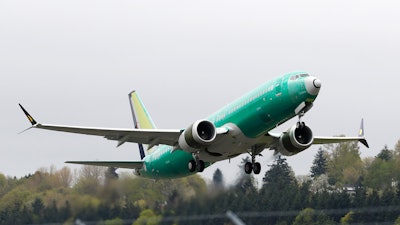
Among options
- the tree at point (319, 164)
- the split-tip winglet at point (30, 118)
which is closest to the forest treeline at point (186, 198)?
the split-tip winglet at point (30, 118)

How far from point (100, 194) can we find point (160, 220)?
11.8 metres

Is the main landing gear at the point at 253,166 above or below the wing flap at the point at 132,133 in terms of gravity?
below

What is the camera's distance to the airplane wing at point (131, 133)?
44259 millimetres

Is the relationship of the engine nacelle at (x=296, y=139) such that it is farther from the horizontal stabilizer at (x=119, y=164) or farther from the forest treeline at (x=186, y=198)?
the horizontal stabilizer at (x=119, y=164)

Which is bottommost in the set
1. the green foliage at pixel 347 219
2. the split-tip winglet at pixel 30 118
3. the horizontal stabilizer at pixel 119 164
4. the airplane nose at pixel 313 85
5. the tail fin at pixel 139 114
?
the green foliage at pixel 347 219

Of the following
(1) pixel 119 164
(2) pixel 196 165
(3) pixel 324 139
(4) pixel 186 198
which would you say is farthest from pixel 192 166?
(4) pixel 186 198

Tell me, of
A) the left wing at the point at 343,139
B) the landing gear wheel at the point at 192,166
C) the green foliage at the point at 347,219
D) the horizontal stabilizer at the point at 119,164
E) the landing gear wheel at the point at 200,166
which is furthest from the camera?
the left wing at the point at 343,139

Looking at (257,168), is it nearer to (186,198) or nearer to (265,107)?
(265,107)

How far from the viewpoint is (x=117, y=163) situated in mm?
50094

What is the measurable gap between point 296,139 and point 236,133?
11.2 ft

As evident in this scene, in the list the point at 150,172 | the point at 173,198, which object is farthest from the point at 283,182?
the point at 173,198

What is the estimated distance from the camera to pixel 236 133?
43.1 meters

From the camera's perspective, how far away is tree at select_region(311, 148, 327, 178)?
5805 centimetres

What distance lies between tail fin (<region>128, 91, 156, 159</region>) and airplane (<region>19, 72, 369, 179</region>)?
23.7 ft
